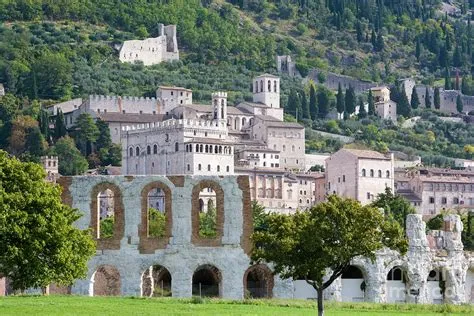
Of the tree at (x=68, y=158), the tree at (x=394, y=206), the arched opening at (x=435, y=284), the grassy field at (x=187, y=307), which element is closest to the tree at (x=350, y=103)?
the tree at (x=68, y=158)

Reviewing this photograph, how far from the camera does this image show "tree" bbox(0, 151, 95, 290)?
4928cm

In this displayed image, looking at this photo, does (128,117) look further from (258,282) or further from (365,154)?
(258,282)

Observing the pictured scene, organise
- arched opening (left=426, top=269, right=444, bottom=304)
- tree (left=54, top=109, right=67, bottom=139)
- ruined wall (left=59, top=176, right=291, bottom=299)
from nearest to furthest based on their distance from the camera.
A: 1. ruined wall (left=59, top=176, right=291, bottom=299)
2. arched opening (left=426, top=269, right=444, bottom=304)
3. tree (left=54, top=109, right=67, bottom=139)

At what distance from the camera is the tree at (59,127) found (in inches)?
6402

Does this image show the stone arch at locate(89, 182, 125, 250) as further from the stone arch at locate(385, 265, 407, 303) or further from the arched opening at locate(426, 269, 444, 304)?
the arched opening at locate(426, 269, 444, 304)

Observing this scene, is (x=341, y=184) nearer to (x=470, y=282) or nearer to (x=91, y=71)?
(x=91, y=71)

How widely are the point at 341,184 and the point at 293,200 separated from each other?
194 inches

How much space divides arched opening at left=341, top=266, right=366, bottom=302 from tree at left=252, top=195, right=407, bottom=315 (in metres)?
13.6

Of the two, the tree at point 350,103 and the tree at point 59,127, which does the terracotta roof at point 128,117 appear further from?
the tree at point 350,103

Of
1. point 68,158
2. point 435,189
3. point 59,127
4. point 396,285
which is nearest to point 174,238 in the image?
point 396,285

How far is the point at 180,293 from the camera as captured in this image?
197ft

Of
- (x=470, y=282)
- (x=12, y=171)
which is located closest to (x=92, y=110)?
(x=470, y=282)

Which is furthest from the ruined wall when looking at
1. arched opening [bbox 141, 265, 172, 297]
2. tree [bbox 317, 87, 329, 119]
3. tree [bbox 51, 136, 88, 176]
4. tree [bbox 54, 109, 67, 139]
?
tree [bbox 317, 87, 329, 119]

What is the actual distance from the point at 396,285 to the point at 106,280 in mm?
11946
